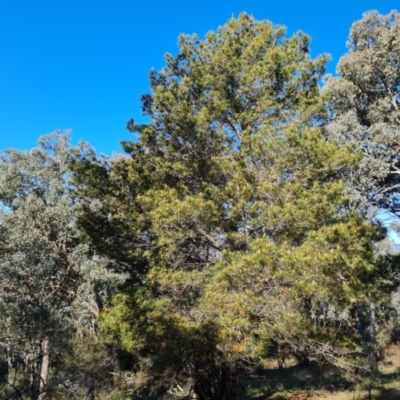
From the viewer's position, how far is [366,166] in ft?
37.6

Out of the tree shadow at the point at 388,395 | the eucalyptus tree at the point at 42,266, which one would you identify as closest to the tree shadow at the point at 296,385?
the tree shadow at the point at 388,395

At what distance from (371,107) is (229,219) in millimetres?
8318

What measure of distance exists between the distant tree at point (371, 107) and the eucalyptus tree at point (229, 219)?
164 inches

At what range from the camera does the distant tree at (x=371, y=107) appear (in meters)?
11.5

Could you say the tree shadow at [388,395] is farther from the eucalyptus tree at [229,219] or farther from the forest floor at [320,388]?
the eucalyptus tree at [229,219]

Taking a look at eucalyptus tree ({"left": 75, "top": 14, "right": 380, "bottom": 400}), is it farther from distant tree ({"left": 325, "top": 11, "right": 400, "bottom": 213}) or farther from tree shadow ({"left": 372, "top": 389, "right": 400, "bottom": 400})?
distant tree ({"left": 325, "top": 11, "right": 400, "bottom": 213})

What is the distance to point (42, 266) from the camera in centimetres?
1230

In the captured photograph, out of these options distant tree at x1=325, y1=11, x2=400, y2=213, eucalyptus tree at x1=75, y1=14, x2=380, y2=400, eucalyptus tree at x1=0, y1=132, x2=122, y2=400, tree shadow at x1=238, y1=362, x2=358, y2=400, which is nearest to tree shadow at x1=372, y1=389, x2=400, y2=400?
tree shadow at x1=238, y1=362, x2=358, y2=400

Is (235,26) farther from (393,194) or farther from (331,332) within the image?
(393,194)

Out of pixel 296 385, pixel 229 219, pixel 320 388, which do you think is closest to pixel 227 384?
pixel 229 219

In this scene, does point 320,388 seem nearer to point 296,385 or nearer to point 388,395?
point 296,385

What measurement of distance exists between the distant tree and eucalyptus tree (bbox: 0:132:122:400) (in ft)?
30.1

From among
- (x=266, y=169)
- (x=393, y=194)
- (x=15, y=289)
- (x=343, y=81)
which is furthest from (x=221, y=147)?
(x=15, y=289)

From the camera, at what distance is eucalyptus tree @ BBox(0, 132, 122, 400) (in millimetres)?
11812
